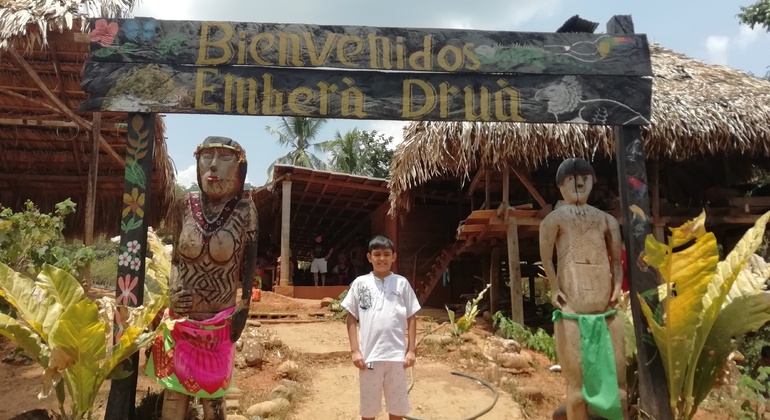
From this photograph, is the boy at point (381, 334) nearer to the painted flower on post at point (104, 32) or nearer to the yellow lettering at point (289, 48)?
the yellow lettering at point (289, 48)

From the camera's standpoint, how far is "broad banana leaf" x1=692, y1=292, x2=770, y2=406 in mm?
3490

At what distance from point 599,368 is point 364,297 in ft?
5.05

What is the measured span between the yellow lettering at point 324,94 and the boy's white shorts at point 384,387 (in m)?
1.87

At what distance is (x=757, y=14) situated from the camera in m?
14.5

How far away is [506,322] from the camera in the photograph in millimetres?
8000

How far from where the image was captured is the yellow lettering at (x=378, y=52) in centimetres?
390

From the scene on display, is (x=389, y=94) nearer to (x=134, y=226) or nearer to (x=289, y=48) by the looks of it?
(x=289, y=48)

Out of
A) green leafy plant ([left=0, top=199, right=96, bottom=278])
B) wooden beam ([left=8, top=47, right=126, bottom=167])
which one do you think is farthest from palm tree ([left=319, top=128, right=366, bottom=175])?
green leafy plant ([left=0, top=199, right=96, bottom=278])

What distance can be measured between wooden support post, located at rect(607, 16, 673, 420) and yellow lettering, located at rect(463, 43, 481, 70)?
121 cm

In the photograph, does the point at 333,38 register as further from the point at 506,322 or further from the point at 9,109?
the point at 9,109

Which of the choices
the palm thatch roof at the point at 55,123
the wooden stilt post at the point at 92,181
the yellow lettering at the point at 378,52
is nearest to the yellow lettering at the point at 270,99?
the yellow lettering at the point at 378,52

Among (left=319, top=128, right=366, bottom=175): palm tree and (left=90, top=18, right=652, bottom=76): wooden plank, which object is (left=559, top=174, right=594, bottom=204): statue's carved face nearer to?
(left=90, top=18, right=652, bottom=76): wooden plank

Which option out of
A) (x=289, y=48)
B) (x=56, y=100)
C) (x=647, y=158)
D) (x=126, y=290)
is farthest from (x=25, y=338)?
(x=647, y=158)

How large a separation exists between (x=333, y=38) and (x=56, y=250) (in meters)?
4.37
